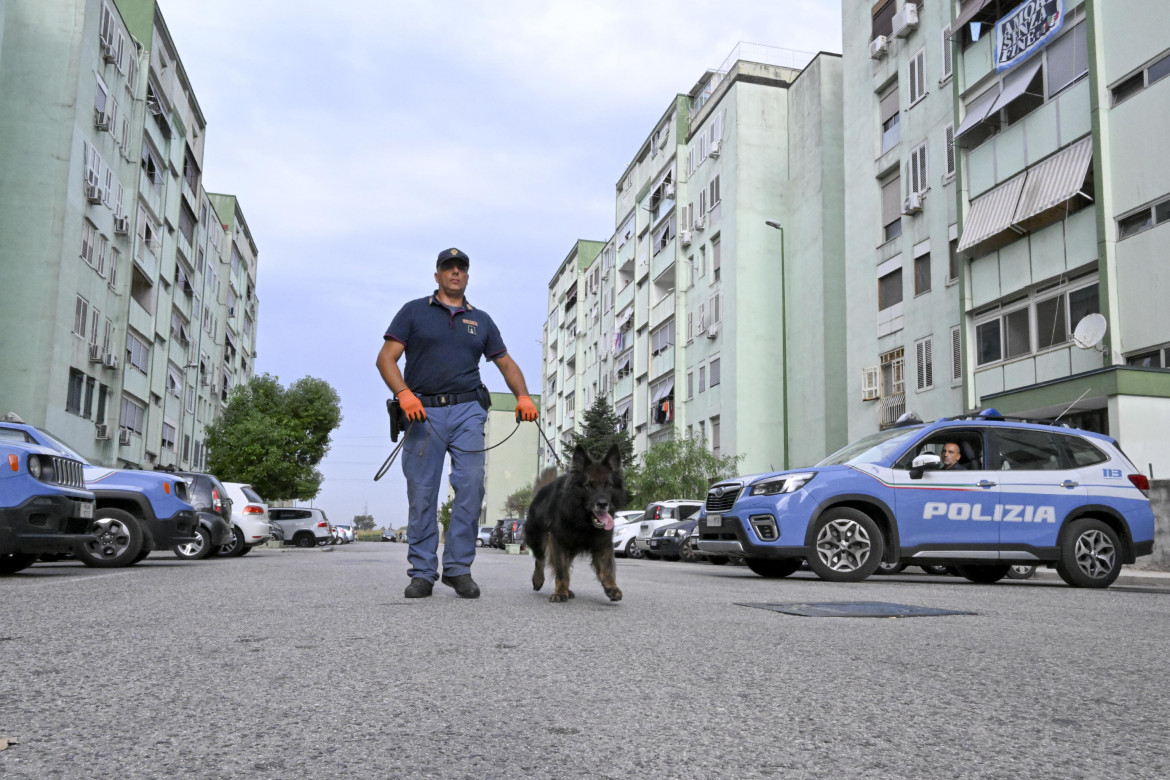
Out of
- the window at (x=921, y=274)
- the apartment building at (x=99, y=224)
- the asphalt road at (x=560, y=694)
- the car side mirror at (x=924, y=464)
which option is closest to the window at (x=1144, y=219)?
the window at (x=921, y=274)

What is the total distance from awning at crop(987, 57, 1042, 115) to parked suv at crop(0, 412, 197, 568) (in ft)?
71.6

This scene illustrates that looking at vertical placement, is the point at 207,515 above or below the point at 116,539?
above

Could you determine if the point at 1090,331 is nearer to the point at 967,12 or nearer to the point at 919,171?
the point at 967,12

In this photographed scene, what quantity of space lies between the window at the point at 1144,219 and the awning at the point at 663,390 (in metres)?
31.5

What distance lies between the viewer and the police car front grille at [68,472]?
10.4 m

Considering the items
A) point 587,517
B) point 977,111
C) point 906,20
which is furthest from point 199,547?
point 906,20

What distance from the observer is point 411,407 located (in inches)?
274

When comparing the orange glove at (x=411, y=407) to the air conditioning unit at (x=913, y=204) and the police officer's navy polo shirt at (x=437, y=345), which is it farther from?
the air conditioning unit at (x=913, y=204)

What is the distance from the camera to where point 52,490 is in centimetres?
999

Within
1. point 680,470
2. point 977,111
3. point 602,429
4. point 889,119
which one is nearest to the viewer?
point 977,111

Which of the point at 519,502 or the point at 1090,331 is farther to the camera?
the point at 519,502

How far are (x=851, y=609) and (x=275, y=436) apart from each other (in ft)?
146

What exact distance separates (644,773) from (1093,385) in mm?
21522

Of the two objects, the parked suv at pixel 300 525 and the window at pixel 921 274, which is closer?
the window at pixel 921 274
